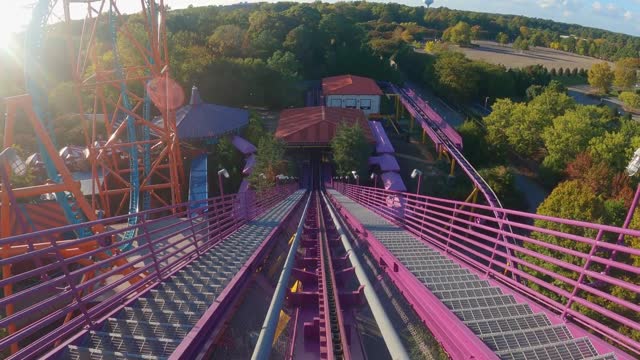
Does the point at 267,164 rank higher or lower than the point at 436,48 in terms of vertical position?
lower

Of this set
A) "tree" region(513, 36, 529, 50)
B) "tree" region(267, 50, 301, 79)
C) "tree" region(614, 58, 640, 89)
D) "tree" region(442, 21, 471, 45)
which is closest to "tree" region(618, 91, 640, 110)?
"tree" region(614, 58, 640, 89)

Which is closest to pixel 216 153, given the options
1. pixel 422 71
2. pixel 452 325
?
pixel 452 325

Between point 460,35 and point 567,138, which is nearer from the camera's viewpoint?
point 567,138

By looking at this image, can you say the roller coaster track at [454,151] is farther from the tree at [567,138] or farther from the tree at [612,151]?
the tree at [612,151]

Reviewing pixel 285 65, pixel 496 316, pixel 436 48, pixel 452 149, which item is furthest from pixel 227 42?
pixel 496 316

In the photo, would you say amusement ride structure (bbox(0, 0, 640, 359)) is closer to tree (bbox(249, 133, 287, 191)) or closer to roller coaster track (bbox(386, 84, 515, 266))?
tree (bbox(249, 133, 287, 191))

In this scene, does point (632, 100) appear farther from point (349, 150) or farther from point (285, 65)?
point (349, 150)
